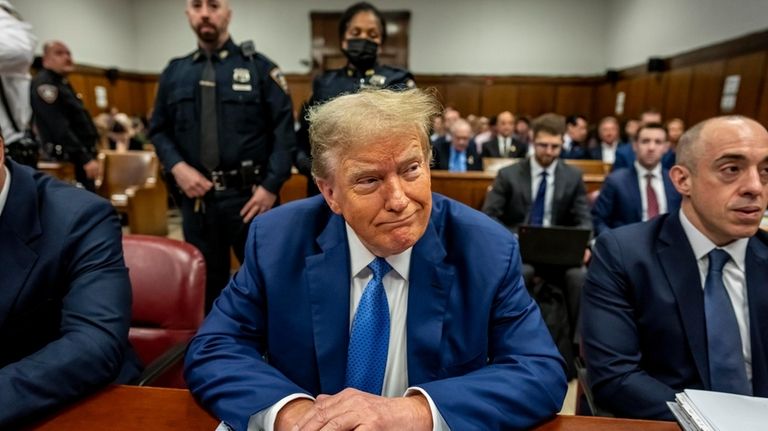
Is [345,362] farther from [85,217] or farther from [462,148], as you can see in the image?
[462,148]

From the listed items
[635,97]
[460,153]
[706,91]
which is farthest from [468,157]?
[635,97]

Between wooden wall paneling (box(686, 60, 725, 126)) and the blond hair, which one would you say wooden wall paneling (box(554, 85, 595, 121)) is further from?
the blond hair

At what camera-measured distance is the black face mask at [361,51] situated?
99.7 inches

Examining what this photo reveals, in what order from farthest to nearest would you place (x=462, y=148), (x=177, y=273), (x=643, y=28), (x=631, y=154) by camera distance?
(x=643, y=28) → (x=462, y=148) → (x=631, y=154) → (x=177, y=273)

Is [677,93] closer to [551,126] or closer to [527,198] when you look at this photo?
[551,126]

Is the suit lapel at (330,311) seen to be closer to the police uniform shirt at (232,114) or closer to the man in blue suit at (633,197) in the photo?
the police uniform shirt at (232,114)

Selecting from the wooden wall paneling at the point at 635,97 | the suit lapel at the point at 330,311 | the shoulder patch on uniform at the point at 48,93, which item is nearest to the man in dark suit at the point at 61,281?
the suit lapel at the point at 330,311

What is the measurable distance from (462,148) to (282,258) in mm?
4939

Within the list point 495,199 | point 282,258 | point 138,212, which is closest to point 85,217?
point 282,258

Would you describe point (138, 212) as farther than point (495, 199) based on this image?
Yes

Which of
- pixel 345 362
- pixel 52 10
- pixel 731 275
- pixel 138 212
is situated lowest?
pixel 138 212

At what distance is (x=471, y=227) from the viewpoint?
113 centimetres

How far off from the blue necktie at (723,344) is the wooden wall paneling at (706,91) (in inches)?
247

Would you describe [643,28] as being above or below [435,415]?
above
